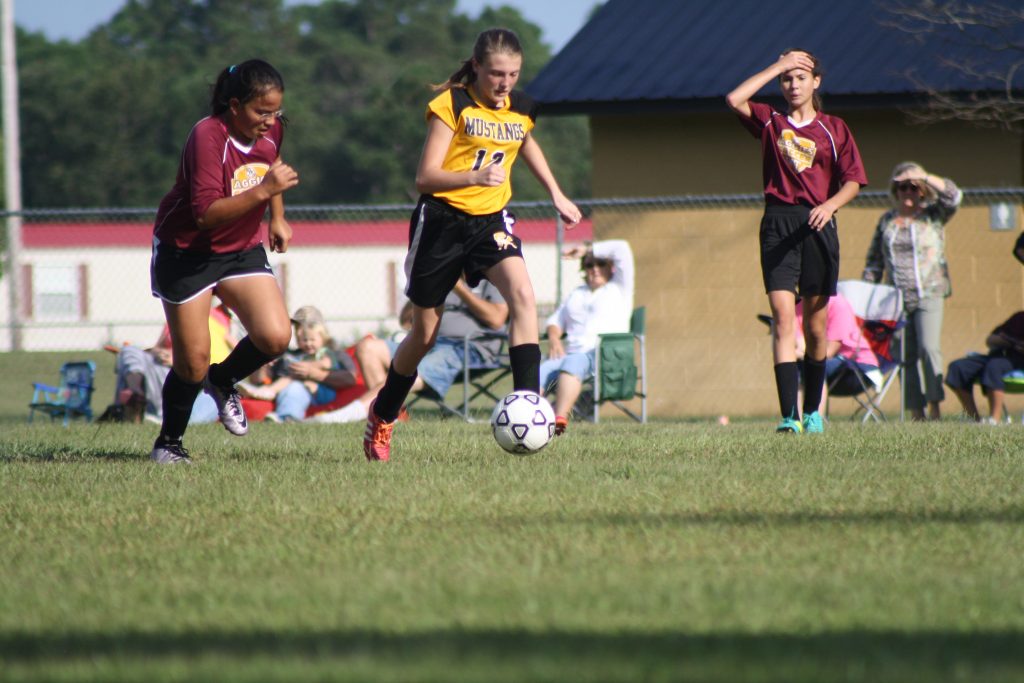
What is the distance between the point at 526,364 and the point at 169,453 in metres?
1.87

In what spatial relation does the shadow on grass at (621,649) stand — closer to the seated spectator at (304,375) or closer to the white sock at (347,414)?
the white sock at (347,414)

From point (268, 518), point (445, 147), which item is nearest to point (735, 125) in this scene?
point (445, 147)

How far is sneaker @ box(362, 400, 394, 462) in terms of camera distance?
22.8 feet

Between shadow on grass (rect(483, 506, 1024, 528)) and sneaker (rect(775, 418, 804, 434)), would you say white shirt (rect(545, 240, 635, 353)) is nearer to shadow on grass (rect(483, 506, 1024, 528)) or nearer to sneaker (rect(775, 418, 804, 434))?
sneaker (rect(775, 418, 804, 434))

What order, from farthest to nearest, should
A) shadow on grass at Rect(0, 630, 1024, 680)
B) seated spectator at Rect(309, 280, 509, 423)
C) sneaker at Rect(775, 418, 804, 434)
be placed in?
seated spectator at Rect(309, 280, 509, 423)
sneaker at Rect(775, 418, 804, 434)
shadow on grass at Rect(0, 630, 1024, 680)

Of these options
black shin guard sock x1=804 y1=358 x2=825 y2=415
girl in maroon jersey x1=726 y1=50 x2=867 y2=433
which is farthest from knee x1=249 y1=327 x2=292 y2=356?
black shin guard sock x1=804 y1=358 x2=825 y2=415

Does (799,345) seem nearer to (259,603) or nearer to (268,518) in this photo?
(268,518)

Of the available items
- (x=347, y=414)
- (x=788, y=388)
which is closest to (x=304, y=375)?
(x=347, y=414)

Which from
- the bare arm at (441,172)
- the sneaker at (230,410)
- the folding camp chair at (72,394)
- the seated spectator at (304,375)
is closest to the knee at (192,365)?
the sneaker at (230,410)

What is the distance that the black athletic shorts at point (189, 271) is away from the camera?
671cm

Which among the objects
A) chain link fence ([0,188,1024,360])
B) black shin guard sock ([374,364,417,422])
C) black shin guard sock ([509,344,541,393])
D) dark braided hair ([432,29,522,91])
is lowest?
black shin guard sock ([374,364,417,422])

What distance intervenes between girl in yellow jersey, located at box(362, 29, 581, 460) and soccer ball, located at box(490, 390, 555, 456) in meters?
0.26

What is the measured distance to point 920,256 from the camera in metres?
11.5

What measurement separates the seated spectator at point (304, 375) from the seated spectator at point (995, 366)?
524cm
